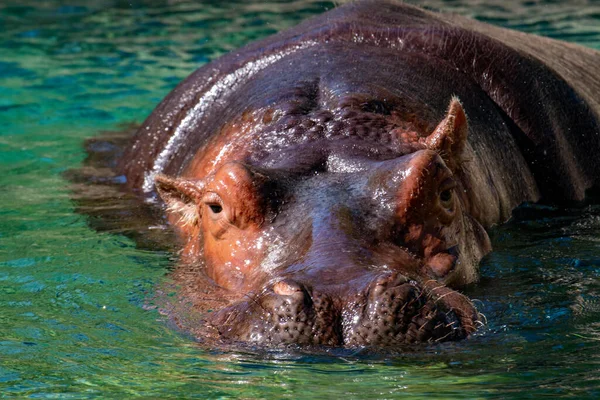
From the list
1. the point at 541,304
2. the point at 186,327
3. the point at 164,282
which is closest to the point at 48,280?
the point at 164,282

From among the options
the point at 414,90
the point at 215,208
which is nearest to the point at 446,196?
the point at 215,208

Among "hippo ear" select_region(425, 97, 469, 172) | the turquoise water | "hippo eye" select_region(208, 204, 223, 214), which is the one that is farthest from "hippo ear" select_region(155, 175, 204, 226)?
"hippo ear" select_region(425, 97, 469, 172)

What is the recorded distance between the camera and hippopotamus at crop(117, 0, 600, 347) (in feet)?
14.0

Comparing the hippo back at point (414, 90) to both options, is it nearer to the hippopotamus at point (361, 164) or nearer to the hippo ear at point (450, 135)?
the hippopotamus at point (361, 164)

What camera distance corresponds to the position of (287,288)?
4164 mm

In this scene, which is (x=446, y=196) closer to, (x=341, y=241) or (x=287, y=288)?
(x=341, y=241)

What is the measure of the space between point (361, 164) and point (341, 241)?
76cm

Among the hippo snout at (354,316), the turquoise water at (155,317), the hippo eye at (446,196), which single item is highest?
the hippo eye at (446,196)

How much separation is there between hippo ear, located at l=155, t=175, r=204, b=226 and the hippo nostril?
1690 mm

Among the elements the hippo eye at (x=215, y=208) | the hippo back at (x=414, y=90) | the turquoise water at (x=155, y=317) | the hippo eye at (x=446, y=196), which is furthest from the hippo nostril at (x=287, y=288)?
the hippo back at (x=414, y=90)

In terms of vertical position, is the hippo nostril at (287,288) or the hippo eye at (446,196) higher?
the hippo eye at (446,196)

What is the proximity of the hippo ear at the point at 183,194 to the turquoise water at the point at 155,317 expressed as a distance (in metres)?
0.33

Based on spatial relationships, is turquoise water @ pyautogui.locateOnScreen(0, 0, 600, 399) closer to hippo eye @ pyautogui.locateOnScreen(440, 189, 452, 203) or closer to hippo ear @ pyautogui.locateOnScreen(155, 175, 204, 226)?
hippo ear @ pyautogui.locateOnScreen(155, 175, 204, 226)

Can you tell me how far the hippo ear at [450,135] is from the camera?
5.57 m
